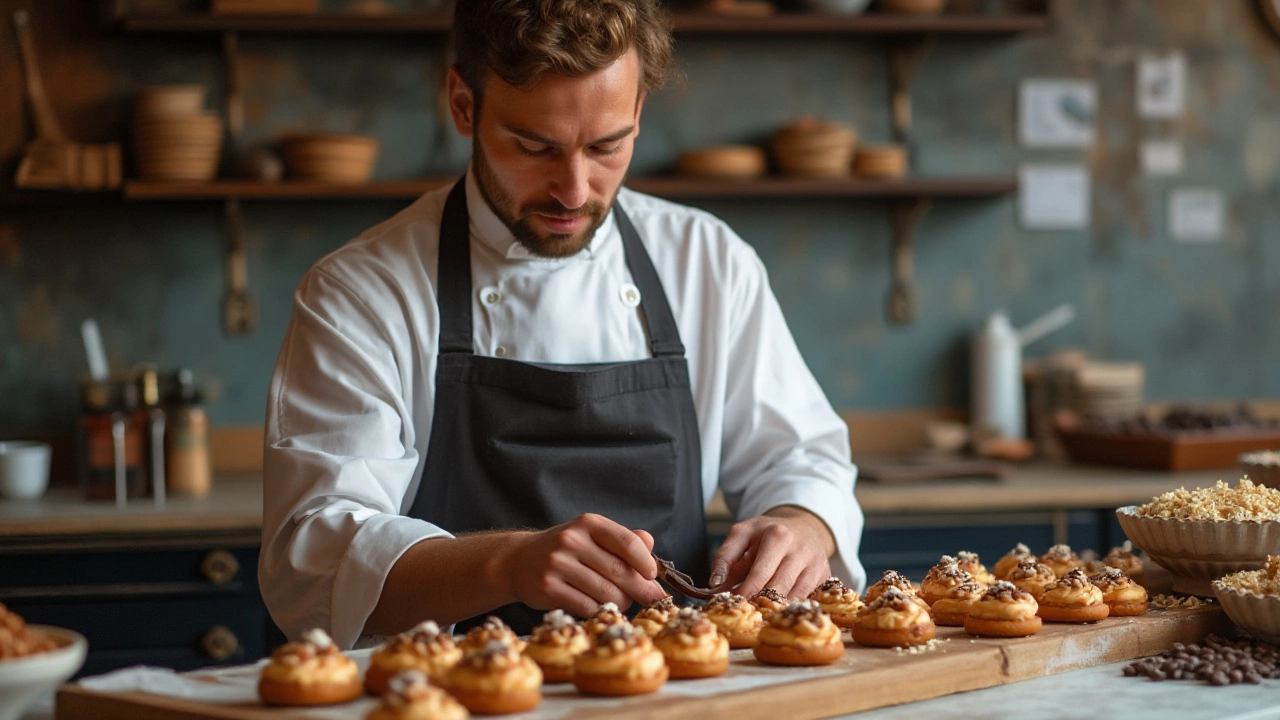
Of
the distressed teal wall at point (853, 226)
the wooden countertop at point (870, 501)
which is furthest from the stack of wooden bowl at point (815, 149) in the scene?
the wooden countertop at point (870, 501)

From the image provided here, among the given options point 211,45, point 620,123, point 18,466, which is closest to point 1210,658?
point 620,123

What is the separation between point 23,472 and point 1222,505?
2.72 metres

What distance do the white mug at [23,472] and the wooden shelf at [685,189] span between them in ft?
→ 2.33

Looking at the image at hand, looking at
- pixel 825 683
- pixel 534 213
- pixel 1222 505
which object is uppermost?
pixel 534 213

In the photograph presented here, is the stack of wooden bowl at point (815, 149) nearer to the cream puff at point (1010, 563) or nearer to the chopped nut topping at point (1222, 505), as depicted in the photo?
the cream puff at point (1010, 563)

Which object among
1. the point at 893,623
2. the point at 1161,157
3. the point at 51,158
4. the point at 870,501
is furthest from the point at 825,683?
the point at 1161,157

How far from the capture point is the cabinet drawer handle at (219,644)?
2900mm

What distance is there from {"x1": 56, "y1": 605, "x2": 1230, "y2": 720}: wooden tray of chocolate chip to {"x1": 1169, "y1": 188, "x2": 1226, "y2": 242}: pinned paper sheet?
275cm

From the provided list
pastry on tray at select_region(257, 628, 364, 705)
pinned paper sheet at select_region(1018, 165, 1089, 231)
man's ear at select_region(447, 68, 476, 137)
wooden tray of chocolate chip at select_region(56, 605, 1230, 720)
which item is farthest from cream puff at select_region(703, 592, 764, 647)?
pinned paper sheet at select_region(1018, 165, 1089, 231)

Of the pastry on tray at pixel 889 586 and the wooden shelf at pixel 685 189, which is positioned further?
the wooden shelf at pixel 685 189

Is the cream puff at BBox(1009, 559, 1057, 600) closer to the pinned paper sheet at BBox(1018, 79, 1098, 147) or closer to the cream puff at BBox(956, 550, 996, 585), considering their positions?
the cream puff at BBox(956, 550, 996, 585)

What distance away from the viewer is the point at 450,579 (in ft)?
5.58

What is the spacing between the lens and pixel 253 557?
2938 millimetres

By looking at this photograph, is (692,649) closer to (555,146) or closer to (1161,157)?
(555,146)
